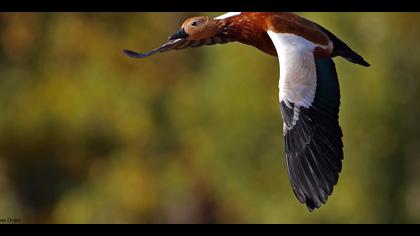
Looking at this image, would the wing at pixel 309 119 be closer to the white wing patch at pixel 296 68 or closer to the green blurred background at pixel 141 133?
the white wing patch at pixel 296 68

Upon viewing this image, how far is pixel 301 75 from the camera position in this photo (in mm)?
2100

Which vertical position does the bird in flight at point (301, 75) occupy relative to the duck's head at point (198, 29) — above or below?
below

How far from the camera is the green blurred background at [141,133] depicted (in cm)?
692

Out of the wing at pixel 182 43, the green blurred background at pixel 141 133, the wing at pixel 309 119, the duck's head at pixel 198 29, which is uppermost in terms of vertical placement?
the duck's head at pixel 198 29

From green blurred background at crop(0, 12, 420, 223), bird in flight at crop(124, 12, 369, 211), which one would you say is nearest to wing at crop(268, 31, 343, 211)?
bird in flight at crop(124, 12, 369, 211)

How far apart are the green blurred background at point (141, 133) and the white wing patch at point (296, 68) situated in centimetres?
464

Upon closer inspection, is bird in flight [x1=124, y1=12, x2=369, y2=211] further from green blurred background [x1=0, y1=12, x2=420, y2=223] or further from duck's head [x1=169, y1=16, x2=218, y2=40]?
green blurred background [x1=0, y1=12, x2=420, y2=223]

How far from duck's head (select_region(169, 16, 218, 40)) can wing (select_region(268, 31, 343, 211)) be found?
3.5 inches

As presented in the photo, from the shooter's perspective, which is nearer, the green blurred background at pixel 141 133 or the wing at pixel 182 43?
the wing at pixel 182 43

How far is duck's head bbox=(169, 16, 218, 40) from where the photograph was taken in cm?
195

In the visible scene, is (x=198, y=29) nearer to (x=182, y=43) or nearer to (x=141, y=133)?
(x=182, y=43)

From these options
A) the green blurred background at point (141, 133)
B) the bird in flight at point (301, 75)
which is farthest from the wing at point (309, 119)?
the green blurred background at point (141, 133)

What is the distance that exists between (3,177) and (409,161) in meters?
3.28
